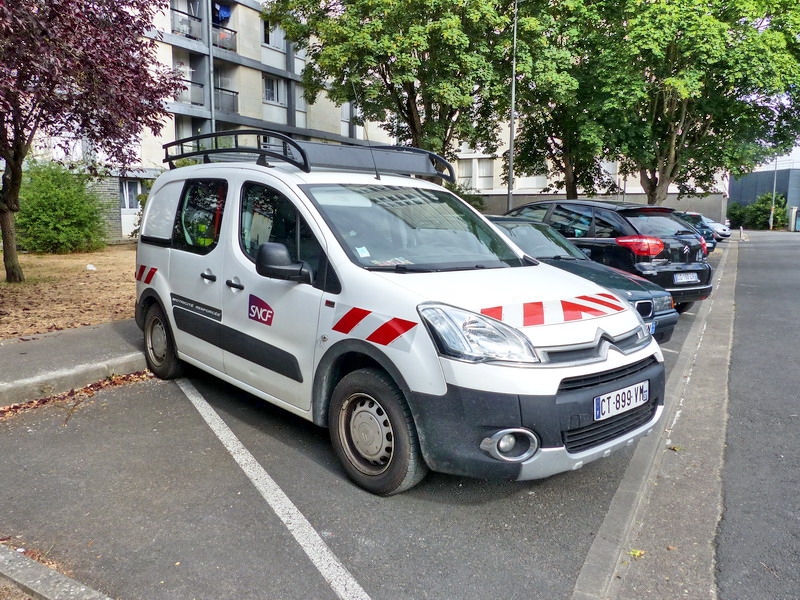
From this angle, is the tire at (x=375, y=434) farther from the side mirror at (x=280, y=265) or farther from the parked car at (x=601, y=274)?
the parked car at (x=601, y=274)

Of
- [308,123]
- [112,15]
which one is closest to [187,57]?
[308,123]

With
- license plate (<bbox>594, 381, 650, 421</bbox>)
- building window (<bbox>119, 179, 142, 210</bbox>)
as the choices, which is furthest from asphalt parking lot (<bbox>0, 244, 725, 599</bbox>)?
building window (<bbox>119, 179, 142, 210</bbox>)

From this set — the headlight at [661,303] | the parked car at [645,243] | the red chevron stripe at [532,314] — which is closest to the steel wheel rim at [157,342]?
the red chevron stripe at [532,314]

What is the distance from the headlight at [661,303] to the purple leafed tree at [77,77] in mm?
6293

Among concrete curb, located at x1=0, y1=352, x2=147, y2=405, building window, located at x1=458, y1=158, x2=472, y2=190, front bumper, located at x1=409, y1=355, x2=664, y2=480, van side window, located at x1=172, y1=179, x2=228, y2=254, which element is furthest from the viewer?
building window, located at x1=458, y1=158, x2=472, y2=190

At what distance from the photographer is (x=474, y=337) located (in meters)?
3.13

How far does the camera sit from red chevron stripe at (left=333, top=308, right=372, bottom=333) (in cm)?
344

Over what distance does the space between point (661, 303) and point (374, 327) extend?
4.31m

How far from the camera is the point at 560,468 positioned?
314cm

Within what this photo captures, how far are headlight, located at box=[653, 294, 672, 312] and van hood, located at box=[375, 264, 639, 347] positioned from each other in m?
2.97

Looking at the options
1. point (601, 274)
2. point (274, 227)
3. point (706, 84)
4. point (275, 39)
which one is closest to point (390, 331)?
point (274, 227)

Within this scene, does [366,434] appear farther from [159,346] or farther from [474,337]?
[159,346]

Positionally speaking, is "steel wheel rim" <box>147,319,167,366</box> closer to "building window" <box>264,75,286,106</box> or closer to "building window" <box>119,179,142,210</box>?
"building window" <box>119,179,142,210</box>

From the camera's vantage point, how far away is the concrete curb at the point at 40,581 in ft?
8.46
